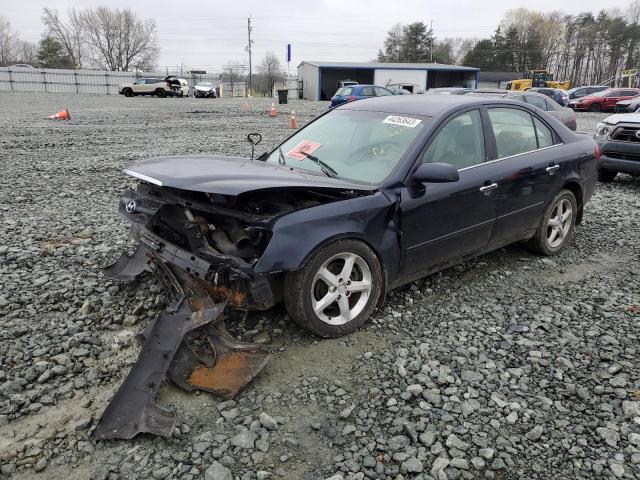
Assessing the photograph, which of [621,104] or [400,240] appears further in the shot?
[621,104]

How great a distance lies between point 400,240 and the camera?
3.54m

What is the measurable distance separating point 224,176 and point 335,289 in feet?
3.41

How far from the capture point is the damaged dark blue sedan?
3.07 m

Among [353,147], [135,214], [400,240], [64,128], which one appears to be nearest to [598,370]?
[400,240]

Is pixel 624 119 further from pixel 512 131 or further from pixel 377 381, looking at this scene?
pixel 377 381

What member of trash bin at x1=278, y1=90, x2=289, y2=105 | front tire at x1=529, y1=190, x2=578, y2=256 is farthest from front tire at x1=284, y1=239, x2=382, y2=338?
trash bin at x1=278, y1=90, x2=289, y2=105

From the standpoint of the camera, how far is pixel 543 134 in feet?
15.5

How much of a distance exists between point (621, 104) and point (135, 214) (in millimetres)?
28411

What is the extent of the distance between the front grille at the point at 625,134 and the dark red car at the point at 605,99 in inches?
1009

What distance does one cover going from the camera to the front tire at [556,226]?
4789 millimetres

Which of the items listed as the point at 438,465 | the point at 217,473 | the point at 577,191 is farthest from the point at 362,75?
the point at 217,473

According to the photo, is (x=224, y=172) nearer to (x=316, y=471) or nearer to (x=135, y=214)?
(x=135, y=214)

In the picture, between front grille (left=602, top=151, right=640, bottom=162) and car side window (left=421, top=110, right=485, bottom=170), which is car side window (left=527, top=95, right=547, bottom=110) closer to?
front grille (left=602, top=151, right=640, bottom=162)

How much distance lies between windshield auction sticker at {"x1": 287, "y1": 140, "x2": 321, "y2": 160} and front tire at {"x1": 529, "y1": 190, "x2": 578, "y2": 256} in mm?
2347
